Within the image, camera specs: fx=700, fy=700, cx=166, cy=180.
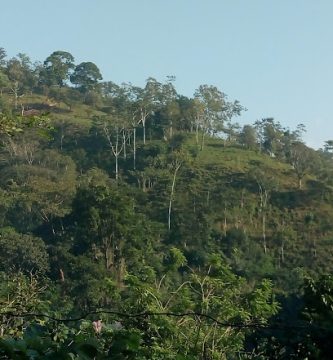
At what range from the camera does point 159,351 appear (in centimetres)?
774

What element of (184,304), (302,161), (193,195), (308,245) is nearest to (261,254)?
(308,245)

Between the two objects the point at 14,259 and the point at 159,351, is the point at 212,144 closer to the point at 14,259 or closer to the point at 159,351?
the point at 14,259

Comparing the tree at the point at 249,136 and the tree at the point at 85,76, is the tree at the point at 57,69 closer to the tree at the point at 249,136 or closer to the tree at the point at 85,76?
the tree at the point at 85,76

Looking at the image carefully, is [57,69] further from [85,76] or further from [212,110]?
[212,110]

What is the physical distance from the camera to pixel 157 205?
3894cm

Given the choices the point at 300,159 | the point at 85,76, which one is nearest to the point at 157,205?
the point at 300,159

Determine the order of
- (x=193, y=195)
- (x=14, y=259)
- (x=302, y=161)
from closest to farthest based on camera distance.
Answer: (x=14, y=259) → (x=193, y=195) → (x=302, y=161)

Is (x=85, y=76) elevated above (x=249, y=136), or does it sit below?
above

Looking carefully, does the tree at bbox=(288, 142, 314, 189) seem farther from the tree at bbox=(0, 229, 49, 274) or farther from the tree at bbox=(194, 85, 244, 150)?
the tree at bbox=(0, 229, 49, 274)

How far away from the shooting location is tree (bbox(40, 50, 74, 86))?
197ft

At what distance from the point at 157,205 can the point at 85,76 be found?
1008 inches

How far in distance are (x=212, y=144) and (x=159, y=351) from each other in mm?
41589

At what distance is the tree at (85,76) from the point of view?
61.1m

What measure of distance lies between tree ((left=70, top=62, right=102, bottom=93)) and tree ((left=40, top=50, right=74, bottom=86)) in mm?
632
